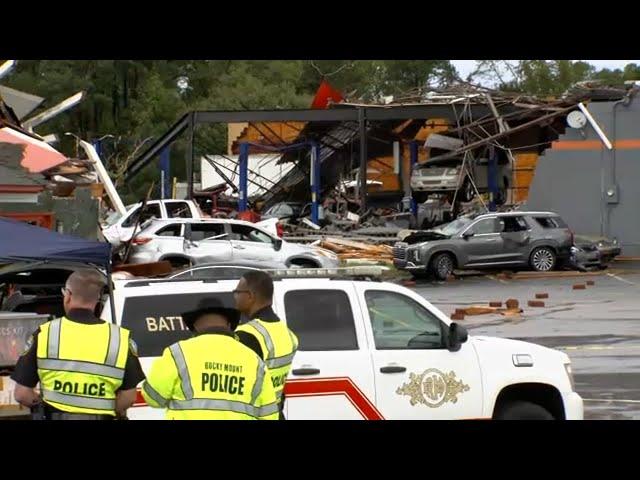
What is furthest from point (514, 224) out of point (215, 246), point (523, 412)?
point (523, 412)

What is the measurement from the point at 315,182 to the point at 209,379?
3412 centimetres

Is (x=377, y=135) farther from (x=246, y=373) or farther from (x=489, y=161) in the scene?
(x=246, y=373)

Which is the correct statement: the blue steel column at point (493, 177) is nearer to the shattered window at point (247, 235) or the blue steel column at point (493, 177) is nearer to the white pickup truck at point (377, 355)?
the shattered window at point (247, 235)

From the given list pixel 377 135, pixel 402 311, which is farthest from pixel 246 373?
pixel 377 135

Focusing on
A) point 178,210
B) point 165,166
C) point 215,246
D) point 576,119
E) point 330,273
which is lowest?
point 215,246

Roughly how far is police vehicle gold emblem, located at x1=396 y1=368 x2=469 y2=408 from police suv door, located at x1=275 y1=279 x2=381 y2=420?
30 centimetres

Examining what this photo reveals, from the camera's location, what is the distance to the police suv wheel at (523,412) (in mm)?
8617

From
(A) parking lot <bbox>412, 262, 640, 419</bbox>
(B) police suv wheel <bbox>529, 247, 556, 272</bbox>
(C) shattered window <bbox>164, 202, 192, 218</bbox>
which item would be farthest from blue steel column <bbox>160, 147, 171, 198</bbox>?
(B) police suv wheel <bbox>529, 247, 556, 272</bbox>

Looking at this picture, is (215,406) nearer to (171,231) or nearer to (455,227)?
(171,231)

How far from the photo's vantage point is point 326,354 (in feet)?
27.4

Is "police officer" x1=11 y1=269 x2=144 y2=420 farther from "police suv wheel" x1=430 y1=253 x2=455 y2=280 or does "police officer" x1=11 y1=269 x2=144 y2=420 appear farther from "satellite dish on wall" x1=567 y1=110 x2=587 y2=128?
"satellite dish on wall" x1=567 y1=110 x2=587 y2=128

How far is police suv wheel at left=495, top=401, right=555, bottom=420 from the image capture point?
8617 millimetres

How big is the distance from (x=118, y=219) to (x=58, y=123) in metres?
41.8
